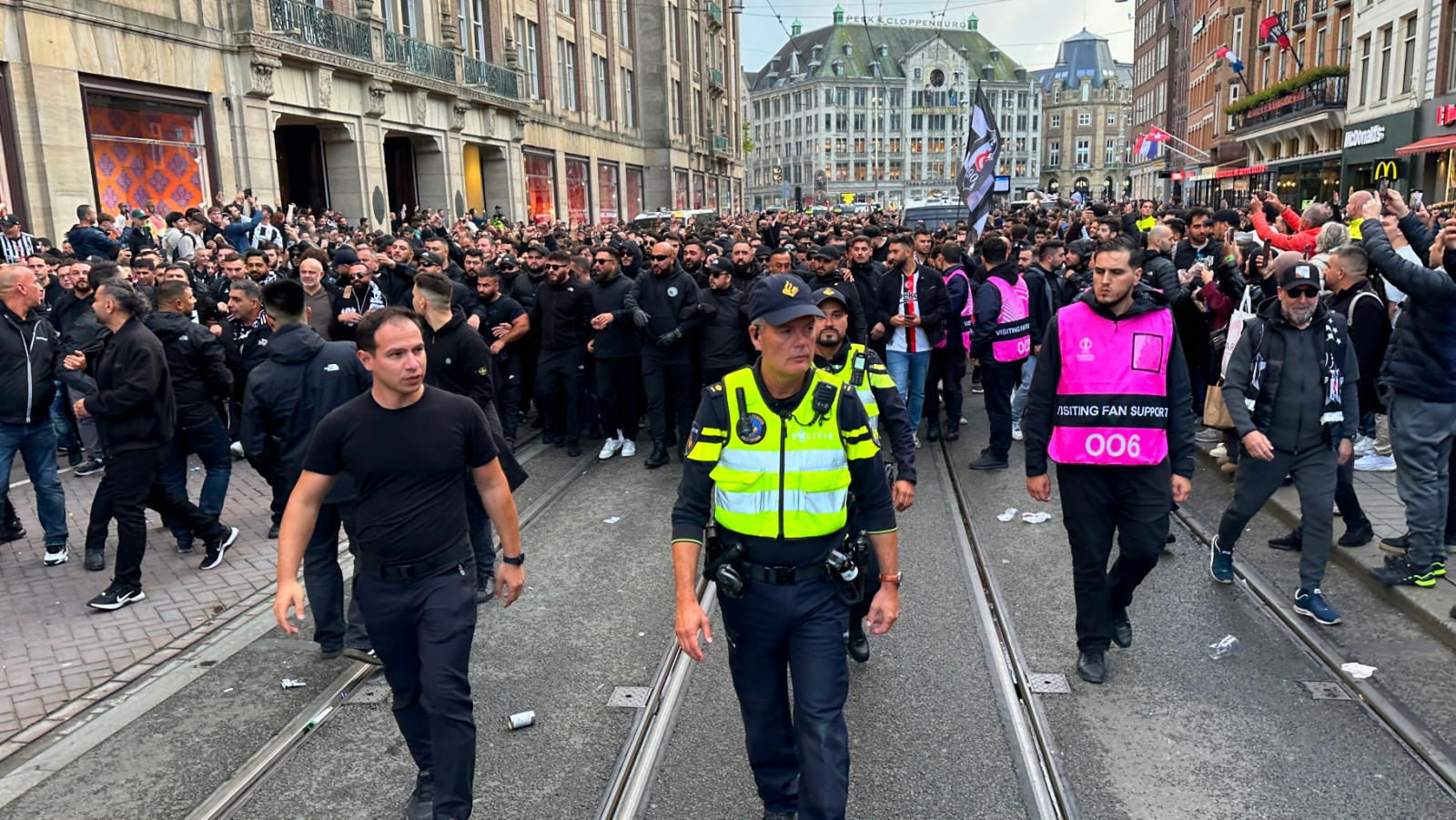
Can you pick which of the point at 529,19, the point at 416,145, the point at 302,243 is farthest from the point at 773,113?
the point at 302,243

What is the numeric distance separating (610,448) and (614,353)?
3.18ft

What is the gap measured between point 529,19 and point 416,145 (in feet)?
32.3

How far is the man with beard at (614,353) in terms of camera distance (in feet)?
33.5

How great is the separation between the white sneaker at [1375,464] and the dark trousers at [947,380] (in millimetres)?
3516

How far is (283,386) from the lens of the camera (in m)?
5.63

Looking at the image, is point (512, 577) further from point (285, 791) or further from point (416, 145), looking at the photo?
point (416, 145)

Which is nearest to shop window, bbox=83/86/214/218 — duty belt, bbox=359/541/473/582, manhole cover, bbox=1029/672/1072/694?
duty belt, bbox=359/541/473/582

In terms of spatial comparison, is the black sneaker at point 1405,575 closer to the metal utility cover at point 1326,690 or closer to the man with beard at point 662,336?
the metal utility cover at point 1326,690

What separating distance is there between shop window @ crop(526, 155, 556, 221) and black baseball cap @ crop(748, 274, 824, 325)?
1262 inches

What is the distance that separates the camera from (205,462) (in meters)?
7.57

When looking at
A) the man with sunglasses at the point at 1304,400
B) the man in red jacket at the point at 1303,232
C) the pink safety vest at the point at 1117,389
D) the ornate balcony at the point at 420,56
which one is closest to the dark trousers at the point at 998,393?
the man in red jacket at the point at 1303,232

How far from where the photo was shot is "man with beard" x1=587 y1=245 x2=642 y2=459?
10.2 metres

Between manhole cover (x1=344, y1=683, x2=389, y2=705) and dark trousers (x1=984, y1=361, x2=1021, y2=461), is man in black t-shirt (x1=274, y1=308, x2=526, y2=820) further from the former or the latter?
dark trousers (x1=984, y1=361, x2=1021, y2=461)

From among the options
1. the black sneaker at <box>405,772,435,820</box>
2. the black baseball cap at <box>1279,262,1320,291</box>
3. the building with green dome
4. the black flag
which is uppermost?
the building with green dome
